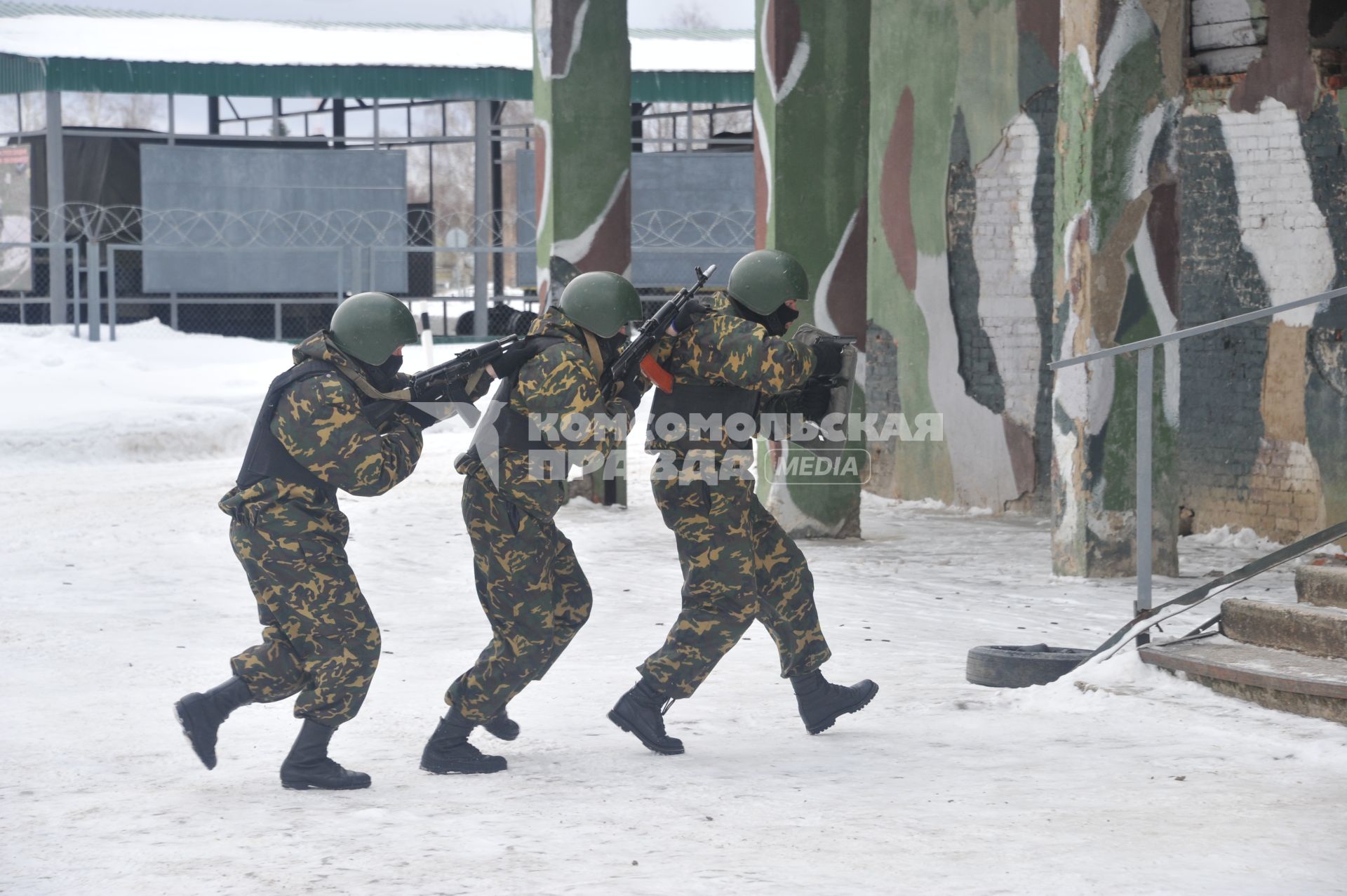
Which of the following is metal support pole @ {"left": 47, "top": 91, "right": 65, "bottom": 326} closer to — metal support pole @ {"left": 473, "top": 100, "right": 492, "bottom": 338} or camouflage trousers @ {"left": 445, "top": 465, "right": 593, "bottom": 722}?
metal support pole @ {"left": 473, "top": 100, "right": 492, "bottom": 338}

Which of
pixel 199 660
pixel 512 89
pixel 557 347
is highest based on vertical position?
pixel 512 89

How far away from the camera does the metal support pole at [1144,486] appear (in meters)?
5.95

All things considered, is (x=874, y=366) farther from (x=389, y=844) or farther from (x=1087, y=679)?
(x=389, y=844)

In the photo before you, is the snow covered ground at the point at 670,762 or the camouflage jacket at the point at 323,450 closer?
the snow covered ground at the point at 670,762

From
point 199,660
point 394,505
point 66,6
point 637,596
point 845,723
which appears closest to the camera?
point 845,723

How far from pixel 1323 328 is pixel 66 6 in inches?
1026

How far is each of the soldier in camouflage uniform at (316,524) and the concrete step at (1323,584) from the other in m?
3.44

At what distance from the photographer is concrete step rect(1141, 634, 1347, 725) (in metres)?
5.10

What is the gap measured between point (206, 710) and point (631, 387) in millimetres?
1579

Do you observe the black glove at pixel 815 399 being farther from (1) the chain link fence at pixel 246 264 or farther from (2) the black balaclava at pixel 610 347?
(1) the chain link fence at pixel 246 264

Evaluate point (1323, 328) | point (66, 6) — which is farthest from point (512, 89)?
point (1323, 328)

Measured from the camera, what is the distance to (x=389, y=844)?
4.05 m

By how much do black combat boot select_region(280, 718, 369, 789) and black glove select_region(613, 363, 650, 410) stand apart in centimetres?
131

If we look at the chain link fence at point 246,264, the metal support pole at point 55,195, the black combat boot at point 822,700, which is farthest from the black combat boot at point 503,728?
the metal support pole at point 55,195
